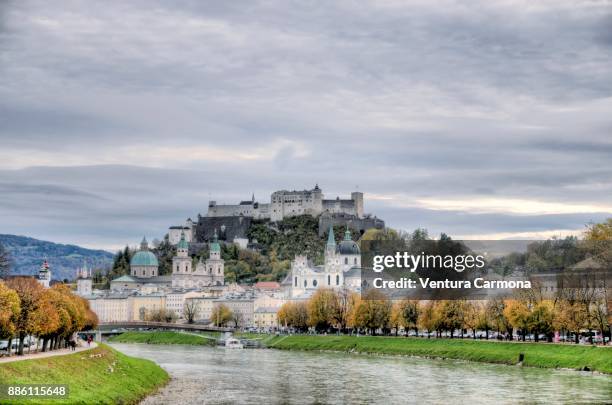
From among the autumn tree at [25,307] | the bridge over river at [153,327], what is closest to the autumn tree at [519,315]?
the autumn tree at [25,307]

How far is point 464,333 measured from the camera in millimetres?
101062

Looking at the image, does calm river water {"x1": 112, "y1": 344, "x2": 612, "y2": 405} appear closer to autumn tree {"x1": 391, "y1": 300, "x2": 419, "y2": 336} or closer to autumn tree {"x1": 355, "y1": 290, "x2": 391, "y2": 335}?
autumn tree {"x1": 391, "y1": 300, "x2": 419, "y2": 336}

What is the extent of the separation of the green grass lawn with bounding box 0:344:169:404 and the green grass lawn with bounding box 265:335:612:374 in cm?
2542

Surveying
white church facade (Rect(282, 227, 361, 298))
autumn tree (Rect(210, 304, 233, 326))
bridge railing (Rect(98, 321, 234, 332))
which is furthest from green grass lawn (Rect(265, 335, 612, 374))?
white church facade (Rect(282, 227, 361, 298))

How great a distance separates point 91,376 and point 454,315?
46827 mm

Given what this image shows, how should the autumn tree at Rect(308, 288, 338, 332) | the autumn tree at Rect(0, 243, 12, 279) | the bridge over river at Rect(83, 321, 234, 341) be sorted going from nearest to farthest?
1. the autumn tree at Rect(0, 243, 12, 279)
2. the autumn tree at Rect(308, 288, 338, 332)
3. the bridge over river at Rect(83, 321, 234, 341)

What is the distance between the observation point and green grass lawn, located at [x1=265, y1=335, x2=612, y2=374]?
228ft

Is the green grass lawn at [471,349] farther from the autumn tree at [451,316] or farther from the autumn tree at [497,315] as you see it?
the autumn tree at [497,315]

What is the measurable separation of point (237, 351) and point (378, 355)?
874 inches

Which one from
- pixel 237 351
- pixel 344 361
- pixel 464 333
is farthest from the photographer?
pixel 237 351

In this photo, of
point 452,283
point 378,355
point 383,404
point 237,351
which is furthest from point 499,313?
point 383,404

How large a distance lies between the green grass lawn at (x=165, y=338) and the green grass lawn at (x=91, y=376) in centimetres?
6607

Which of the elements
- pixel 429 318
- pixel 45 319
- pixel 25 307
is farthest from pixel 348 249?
pixel 25 307

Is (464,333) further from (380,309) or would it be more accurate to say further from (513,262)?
(513,262)
